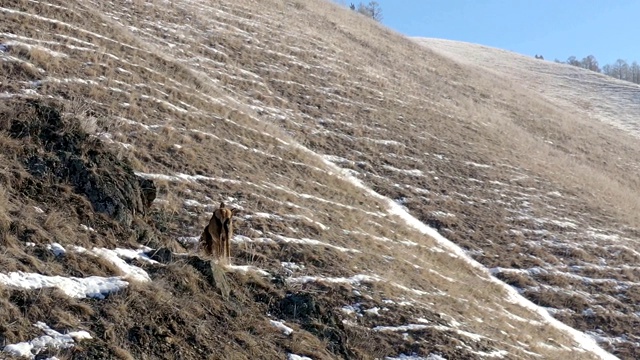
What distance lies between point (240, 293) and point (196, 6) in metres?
27.2

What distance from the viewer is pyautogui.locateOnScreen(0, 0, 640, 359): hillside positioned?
26.5ft

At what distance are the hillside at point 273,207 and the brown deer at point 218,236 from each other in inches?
16.1

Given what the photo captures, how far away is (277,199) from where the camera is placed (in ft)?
48.4

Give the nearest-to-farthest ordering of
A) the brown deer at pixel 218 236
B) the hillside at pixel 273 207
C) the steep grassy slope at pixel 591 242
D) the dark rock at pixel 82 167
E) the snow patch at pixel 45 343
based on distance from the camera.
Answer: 1. the snow patch at pixel 45 343
2. the hillside at pixel 273 207
3. the dark rock at pixel 82 167
4. the brown deer at pixel 218 236
5. the steep grassy slope at pixel 591 242

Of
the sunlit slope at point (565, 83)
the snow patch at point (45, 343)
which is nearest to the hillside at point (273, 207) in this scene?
the snow patch at point (45, 343)

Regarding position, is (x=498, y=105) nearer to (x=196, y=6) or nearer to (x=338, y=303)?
(x=196, y=6)

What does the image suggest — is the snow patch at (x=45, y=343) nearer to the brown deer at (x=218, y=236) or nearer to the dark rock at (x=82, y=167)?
the dark rock at (x=82, y=167)

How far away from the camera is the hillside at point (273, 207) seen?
807cm

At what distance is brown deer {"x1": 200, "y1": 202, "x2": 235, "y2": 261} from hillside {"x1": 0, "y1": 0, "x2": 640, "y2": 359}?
16.1 inches

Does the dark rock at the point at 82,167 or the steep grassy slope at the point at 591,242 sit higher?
the dark rock at the point at 82,167

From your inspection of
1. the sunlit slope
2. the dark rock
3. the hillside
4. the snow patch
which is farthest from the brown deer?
the sunlit slope

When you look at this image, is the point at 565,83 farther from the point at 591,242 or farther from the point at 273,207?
the point at 273,207

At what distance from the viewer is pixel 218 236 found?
10406mm

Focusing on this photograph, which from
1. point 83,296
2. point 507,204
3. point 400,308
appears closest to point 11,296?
point 83,296
